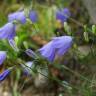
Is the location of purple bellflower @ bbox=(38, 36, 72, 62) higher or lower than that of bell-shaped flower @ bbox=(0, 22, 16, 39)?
lower

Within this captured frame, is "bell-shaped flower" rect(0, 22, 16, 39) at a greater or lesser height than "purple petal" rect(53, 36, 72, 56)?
greater

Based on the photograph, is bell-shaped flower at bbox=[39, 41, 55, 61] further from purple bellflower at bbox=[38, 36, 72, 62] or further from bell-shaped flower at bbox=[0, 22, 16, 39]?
bell-shaped flower at bbox=[0, 22, 16, 39]

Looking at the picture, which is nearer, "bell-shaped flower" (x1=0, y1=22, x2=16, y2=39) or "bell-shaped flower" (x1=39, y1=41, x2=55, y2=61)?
"bell-shaped flower" (x1=39, y1=41, x2=55, y2=61)

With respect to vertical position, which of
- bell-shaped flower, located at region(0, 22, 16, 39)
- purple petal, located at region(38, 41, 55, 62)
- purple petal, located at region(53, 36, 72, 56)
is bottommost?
purple petal, located at region(38, 41, 55, 62)

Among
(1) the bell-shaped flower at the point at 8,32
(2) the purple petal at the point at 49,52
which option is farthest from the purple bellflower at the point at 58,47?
(1) the bell-shaped flower at the point at 8,32

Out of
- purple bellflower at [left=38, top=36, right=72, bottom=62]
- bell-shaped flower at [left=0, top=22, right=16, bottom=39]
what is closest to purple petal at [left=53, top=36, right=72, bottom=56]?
purple bellflower at [left=38, top=36, right=72, bottom=62]

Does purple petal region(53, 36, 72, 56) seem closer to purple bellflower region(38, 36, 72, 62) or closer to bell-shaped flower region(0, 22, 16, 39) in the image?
purple bellflower region(38, 36, 72, 62)

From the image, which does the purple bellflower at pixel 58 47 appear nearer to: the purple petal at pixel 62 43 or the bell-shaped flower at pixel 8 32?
the purple petal at pixel 62 43

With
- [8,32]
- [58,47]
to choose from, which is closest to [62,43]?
[58,47]

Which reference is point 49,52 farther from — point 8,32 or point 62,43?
point 8,32

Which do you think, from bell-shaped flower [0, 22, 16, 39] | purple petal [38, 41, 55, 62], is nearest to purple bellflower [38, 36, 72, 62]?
purple petal [38, 41, 55, 62]

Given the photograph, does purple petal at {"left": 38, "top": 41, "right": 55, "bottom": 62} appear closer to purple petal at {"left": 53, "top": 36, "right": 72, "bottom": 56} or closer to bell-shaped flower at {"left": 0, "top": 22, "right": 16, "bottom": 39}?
purple petal at {"left": 53, "top": 36, "right": 72, "bottom": 56}
